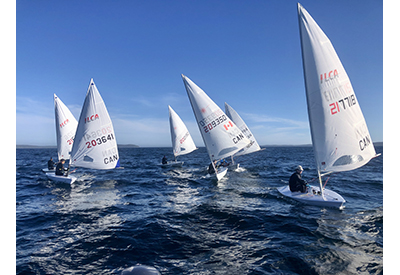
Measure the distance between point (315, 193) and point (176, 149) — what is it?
926 inches

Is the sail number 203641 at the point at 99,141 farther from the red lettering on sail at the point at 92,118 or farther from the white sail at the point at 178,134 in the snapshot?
the white sail at the point at 178,134

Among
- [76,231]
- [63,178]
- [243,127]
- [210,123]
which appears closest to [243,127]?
[243,127]

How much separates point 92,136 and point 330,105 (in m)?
16.5

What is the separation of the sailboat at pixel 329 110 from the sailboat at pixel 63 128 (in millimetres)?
23660

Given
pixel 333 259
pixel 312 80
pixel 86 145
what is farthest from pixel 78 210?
pixel 312 80

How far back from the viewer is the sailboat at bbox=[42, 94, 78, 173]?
23219 millimetres

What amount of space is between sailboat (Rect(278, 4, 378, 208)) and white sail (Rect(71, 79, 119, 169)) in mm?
15078

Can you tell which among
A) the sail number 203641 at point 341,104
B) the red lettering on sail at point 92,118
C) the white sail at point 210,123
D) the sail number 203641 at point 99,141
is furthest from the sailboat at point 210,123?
the sail number 203641 at point 341,104

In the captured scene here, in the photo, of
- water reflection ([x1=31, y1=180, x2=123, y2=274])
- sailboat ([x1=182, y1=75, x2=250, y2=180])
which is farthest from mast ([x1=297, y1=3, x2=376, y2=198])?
water reflection ([x1=31, y1=180, x2=123, y2=274])

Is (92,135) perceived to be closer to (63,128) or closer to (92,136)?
(92,136)

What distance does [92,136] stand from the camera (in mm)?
17219

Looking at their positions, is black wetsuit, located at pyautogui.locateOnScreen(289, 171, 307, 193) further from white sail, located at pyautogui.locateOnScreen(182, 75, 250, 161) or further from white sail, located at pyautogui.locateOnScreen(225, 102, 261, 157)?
white sail, located at pyautogui.locateOnScreen(225, 102, 261, 157)

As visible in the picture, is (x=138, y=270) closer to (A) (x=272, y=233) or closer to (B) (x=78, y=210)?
(A) (x=272, y=233)
